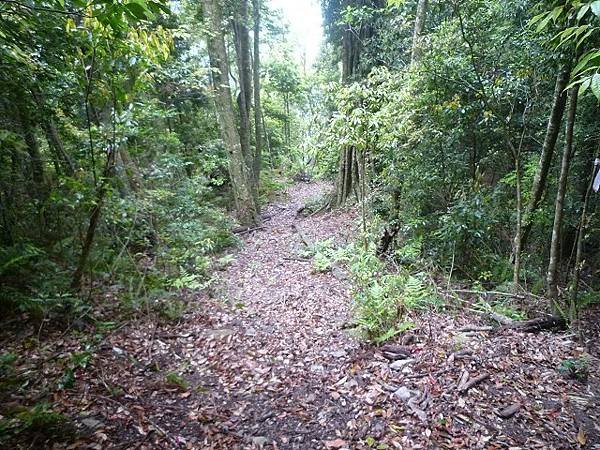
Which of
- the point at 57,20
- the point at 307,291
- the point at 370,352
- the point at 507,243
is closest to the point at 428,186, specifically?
the point at 507,243

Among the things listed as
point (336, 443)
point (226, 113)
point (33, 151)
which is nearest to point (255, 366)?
point (336, 443)

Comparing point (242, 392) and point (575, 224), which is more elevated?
point (575, 224)

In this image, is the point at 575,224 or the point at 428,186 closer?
the point at 575,224

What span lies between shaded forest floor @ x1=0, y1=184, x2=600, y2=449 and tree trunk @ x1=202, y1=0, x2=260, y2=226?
21.0ft

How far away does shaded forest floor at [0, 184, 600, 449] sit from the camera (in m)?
2.91

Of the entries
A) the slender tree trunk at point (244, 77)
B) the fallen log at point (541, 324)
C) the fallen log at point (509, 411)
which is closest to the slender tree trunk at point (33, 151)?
the fallen log at point (509, 411)

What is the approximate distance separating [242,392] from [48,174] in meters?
4.29

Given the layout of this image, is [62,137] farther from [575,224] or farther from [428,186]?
[575,224]

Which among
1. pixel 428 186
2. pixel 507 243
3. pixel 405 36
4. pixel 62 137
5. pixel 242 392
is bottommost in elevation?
pixel 242 392

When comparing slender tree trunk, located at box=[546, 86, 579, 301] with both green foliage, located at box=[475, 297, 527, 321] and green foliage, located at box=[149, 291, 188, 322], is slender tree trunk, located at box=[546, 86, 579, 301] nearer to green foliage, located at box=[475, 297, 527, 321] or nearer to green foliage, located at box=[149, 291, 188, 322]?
green foliage, located at box=[475, 297, 527, 321]

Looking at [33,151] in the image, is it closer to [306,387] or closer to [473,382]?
[306,387]

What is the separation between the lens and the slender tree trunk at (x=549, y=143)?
4469 mm

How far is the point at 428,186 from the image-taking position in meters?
6.72

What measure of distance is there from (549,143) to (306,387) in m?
4.62
